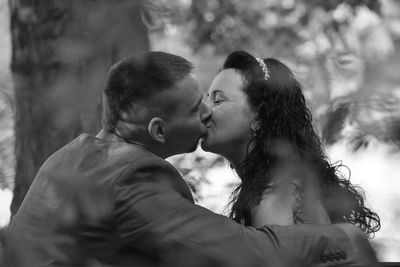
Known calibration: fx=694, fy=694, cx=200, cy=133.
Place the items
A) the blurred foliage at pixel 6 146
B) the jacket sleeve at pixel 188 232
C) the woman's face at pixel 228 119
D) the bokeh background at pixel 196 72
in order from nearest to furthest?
the bokeh background at pixel 196 72, the blurred foliage at pixel 6 146, the jacket sleeve at pixel 188 232, the woman's face at pixel 228 119

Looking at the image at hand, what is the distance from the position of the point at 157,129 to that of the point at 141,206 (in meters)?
0.53

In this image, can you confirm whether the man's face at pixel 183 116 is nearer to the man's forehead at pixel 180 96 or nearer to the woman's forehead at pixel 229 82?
the man's forehead at pixel 180 96

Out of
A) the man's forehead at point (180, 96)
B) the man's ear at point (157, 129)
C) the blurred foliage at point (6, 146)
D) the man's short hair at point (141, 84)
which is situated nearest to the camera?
the blurred foliage at point (6, 146)

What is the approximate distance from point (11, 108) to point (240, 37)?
102 inches

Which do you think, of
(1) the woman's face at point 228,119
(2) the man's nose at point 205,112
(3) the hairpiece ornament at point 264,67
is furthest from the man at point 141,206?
(3) the hairpiece ornament at point 264,67

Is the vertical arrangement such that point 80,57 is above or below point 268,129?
above

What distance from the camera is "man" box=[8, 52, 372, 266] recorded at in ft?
4.89

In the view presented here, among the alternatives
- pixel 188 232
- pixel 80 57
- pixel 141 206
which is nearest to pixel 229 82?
pixel 141 206

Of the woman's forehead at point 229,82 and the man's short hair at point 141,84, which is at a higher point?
the man's short hair at point 141,84

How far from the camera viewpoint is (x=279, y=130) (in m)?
3.28

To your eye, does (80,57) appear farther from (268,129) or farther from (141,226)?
(268,129)

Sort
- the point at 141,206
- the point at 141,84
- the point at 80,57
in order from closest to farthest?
the point at 80,57 < the point at 141,206 < the point at 141,84

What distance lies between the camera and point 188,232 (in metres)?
1.92

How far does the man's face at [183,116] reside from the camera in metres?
2.47
